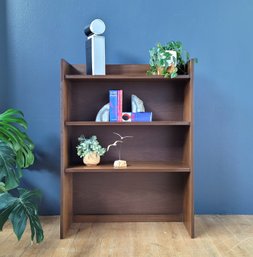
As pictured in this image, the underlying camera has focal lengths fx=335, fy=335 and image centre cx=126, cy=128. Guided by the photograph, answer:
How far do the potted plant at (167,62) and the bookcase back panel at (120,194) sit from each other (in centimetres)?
76

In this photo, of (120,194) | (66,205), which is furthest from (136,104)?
(66,205)

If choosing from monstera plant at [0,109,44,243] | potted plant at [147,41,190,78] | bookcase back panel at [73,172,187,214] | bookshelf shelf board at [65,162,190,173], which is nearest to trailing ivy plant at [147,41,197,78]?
potted plant at [147,41,190,78]

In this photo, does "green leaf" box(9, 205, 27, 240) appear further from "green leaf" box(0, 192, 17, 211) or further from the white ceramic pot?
the white ceramic pot

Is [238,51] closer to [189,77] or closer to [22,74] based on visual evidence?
[189,77]

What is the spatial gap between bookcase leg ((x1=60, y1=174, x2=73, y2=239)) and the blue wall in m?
0.36

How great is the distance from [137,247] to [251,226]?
85 cm

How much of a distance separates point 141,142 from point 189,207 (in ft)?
1.91

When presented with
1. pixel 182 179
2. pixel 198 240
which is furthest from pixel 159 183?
pixel 198 240

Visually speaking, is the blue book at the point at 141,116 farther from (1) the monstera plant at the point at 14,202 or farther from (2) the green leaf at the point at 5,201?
(2) the green leaf at the point at 5,201

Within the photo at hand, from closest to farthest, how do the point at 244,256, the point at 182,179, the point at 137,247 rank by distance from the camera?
the point at 244,256
the point at 137,247
the point at 182,179

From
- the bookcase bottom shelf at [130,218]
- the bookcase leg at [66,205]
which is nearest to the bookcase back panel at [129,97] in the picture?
the bookcase leg at [66,205]

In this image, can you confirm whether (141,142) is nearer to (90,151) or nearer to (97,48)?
(90,151)

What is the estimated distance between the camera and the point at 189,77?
82.9 inches

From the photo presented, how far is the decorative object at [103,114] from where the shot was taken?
2.25 metres
